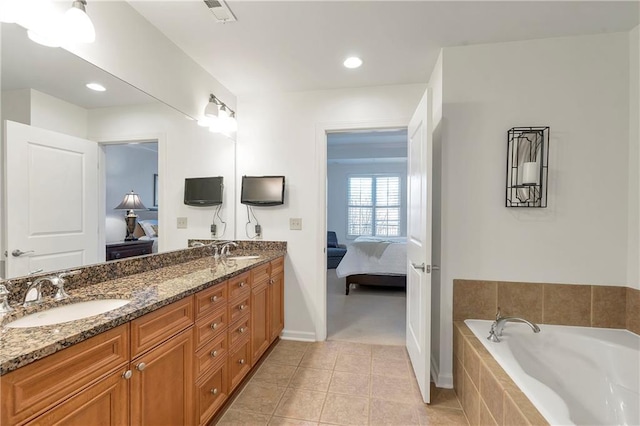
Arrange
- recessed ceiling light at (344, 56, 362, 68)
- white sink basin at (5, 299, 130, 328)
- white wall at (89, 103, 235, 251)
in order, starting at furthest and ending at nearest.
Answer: recessed ceiling light at (344, 56, 362, 68), white wall at (89, 103, 235, 251), white sink basin at (5, 299, 130, 328)

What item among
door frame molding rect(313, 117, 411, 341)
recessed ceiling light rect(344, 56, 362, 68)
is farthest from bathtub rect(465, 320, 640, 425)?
recessed ceiling light rect(344, 56, 362, 68)

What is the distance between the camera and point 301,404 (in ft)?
6.05

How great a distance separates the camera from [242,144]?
114 inches

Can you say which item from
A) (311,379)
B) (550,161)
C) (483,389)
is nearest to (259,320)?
(311,379)

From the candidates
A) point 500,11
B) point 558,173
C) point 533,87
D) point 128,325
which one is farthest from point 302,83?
point 128,325

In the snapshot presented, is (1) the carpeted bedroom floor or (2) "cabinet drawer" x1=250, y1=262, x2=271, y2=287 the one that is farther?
(1) the carpeted bedroom floor

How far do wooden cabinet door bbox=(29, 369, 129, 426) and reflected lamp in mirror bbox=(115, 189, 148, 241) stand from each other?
95 cm

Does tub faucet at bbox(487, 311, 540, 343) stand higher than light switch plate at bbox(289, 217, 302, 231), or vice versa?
light switch plate at bbox(289, 217, 302, 231)

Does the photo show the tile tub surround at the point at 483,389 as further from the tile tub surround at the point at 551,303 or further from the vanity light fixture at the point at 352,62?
the vanity light fixture at the point at 352,62

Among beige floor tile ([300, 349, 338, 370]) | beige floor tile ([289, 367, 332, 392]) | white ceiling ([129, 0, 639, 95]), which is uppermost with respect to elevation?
white ceiling ([129, 0, 639, 95])

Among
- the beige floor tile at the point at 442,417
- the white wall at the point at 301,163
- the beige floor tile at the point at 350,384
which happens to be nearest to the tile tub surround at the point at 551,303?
the beige floor tile at the point at 442,417

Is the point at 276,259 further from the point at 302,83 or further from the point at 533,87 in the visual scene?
the point at 533,87

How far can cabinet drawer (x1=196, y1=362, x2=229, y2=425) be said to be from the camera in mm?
1514

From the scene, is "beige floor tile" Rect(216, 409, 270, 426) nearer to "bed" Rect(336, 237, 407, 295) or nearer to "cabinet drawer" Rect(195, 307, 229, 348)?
"cabinet drawer" Rect(195, 307, 229, 348)
